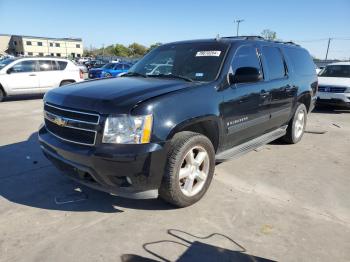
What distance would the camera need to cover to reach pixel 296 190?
14.1 ft

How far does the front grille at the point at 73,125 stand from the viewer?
3213 mm

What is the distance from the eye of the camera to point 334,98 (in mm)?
10773

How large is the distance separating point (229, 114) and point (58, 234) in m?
2.37

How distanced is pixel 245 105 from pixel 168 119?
153 cm

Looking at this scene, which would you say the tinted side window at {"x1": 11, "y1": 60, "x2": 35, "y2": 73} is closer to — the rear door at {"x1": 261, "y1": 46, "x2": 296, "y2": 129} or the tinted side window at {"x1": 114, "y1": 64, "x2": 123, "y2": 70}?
the rear door at {"x1": 261, "y1": 46, "x2": 296, "y2": 129}

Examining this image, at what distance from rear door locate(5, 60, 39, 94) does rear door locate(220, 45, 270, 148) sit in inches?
410

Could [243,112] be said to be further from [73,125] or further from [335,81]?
[335,81]

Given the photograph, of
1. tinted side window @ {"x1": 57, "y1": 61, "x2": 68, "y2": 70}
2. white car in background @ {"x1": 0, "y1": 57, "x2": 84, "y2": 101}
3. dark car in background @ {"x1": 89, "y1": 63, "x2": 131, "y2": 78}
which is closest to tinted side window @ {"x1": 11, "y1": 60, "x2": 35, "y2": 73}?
white car in background @ {"x1": 0, "y1": 57, "x2": 84, "y2": 101}

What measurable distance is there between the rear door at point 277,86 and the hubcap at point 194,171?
1.81 m

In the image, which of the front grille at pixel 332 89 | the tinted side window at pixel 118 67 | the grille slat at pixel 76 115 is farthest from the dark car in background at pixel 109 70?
the grille slat at pixel 76 115

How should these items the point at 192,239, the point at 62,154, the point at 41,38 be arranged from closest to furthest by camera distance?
the point at 192,239 < the point at 62,154 < the point at 41,38

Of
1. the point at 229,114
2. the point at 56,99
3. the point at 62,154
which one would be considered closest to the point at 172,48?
the point at 229,114

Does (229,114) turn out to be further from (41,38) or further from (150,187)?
(41,38)

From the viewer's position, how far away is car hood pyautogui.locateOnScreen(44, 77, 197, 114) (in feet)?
10.5
